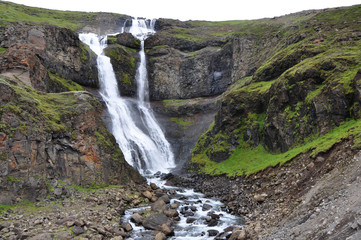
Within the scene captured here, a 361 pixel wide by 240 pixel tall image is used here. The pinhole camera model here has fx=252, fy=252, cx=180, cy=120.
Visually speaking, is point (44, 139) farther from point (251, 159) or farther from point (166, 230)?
point (251, 159)

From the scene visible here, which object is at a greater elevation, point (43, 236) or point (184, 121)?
point (184, 121)

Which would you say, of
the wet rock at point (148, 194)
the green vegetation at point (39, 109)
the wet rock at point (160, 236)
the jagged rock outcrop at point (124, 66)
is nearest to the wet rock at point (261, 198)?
the wet rock at point (160, 236)

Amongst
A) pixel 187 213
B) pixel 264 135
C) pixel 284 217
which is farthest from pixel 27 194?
pixel 264 135

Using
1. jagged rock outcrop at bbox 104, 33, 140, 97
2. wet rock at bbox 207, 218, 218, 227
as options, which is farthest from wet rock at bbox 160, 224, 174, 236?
jagged rock outcrop at bbox 104, 33, 140, 97

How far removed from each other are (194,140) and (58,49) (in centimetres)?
3272

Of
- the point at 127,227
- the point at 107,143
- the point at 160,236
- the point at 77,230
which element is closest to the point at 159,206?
the point at 127,227

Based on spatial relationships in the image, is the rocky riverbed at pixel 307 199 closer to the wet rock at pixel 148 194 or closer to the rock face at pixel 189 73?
the wet rock at pixel 148 194

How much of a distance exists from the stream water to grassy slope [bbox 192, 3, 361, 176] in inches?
262

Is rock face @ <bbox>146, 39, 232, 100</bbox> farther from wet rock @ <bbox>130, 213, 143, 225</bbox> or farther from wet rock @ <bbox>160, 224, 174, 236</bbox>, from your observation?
wet rock @ <bbox>160, 224, 174, 236</bbox>

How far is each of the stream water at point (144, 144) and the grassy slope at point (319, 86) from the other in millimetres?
6663

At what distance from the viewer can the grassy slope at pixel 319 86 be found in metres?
21.2

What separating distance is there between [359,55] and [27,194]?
3304 centimetres

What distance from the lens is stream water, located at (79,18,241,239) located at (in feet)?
62.1

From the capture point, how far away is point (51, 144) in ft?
73.2
